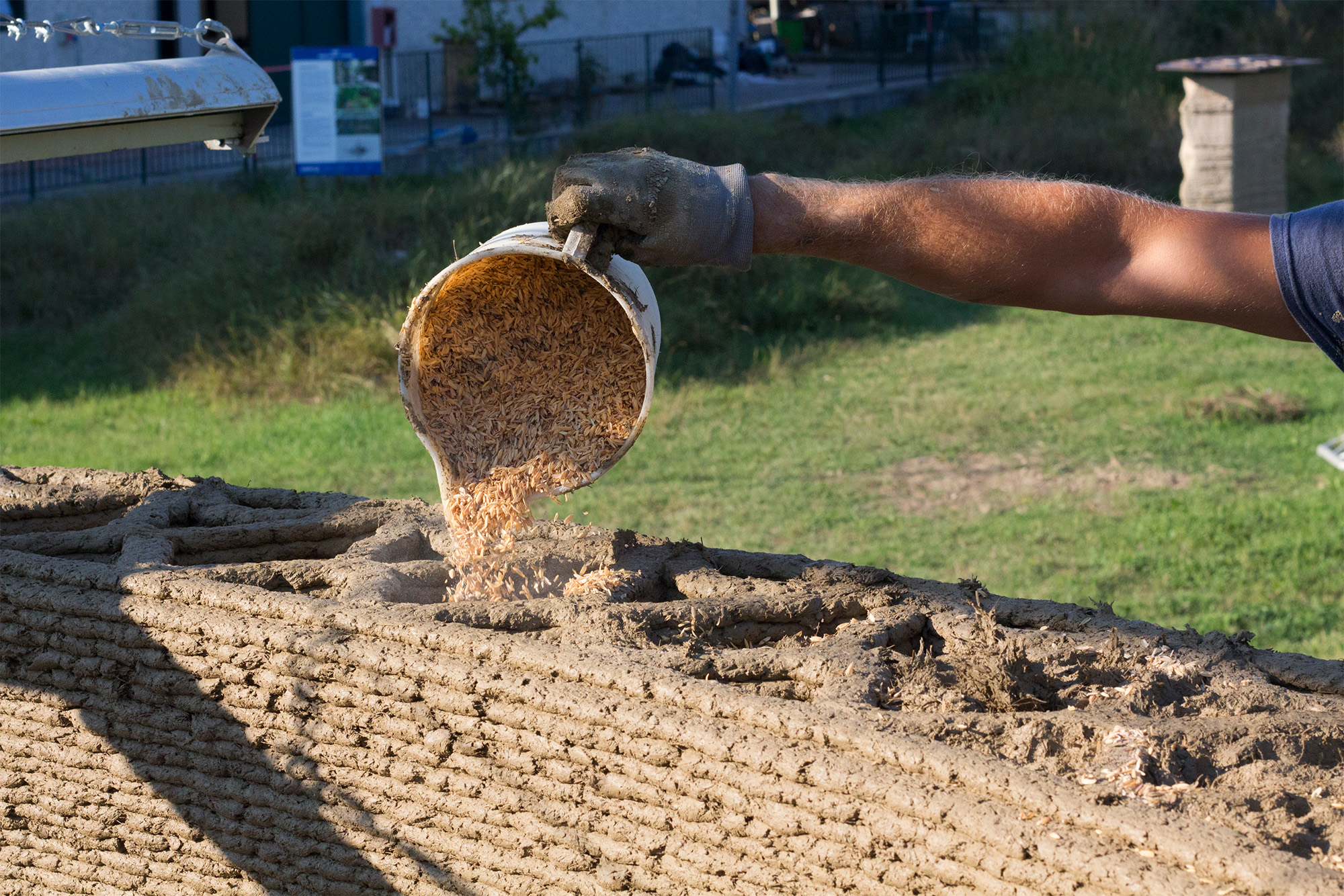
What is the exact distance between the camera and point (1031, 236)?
2.69 m

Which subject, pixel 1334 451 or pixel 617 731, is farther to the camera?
pixel 1334 451

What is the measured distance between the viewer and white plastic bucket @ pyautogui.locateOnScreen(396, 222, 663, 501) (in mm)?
2859

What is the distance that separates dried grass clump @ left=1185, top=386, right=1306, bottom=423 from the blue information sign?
20.1 ft

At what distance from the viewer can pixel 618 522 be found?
635 centimetres

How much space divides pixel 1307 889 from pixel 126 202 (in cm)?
1189

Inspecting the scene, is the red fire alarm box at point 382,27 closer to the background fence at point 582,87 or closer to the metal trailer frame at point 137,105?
the background fence at point 582,87

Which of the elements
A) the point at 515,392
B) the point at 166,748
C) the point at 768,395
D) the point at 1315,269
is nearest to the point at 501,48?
the point at 768,395

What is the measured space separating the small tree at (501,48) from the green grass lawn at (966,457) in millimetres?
6420

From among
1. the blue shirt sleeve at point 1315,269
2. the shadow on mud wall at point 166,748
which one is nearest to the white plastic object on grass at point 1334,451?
the blue shirt sleeve at point 1315,269

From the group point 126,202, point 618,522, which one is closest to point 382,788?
point 618,522

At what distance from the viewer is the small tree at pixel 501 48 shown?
14312 millimetres

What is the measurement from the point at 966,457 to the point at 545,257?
465 cm

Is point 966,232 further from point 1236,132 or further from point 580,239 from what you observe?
point 1236,132

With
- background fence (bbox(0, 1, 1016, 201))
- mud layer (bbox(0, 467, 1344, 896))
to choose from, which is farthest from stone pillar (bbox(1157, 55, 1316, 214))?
mud layer (bbox(0, 467, 1344, 896))
